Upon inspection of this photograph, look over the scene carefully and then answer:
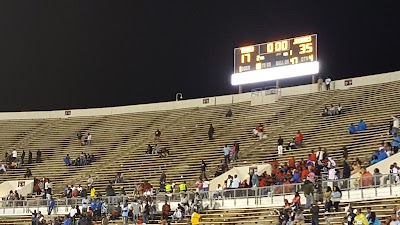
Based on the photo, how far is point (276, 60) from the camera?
41.4 meters

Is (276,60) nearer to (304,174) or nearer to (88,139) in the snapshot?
(88,139)

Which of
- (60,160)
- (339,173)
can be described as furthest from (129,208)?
(60,160)

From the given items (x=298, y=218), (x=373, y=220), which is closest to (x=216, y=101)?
(x=298, y=218)

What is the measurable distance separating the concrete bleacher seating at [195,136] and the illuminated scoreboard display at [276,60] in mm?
1462

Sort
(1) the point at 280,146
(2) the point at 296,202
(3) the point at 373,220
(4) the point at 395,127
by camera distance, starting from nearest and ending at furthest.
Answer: (3) the point at 373,220 → (2) the point at 296,202 → (4) the point at 395,127 → (1) the point at 280,146

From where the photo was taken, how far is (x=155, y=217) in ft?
88.6

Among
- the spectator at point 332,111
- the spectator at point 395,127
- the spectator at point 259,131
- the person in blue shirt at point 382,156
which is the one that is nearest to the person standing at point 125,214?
the person in blue shirt at point 382,156

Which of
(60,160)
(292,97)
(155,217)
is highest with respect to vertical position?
(292,97)

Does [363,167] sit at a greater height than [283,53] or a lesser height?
lesser

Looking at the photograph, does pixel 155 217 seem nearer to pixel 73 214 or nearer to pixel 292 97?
pixel 73 214

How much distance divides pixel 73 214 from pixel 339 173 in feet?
32.0

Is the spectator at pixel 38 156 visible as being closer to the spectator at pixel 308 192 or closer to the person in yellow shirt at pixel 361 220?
the spectator at pixel 308 192

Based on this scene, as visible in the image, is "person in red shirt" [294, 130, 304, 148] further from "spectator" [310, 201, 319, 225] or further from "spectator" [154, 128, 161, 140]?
"spectator" [310, 201, 319, 225]

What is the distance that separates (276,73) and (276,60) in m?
0.67
